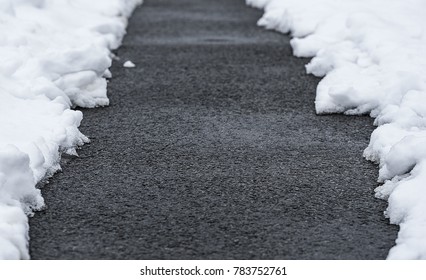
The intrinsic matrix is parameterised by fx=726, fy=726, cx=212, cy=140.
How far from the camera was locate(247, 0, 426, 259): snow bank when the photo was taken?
13.2 ft

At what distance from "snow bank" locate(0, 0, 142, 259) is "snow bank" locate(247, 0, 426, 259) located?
1955mm

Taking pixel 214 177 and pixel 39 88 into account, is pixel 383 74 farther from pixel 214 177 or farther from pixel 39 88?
pixel 39 88

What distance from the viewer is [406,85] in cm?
596

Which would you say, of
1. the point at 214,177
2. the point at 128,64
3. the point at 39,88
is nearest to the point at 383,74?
the point at 214,177

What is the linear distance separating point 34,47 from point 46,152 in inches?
101

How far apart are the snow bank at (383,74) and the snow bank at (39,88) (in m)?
1.96

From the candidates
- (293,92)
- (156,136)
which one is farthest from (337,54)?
(156,136)

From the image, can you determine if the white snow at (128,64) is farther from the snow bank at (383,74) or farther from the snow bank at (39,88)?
the snow bank at (383,74)

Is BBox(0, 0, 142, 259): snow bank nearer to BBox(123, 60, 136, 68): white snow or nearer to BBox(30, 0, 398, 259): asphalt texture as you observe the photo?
BBox(30, 0, 398, 259): asphalt texture

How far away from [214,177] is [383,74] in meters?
2.59

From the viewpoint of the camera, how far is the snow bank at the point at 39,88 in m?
3.93

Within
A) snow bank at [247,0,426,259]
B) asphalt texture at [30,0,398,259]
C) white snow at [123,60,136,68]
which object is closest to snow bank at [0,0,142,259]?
asphalt texture at [30,0,398,259]

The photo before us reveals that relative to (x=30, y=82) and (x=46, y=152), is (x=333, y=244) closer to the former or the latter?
(x=46, y=152)

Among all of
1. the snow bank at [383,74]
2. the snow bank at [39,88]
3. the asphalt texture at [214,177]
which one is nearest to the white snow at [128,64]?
the asphalt texture at [214,177]
